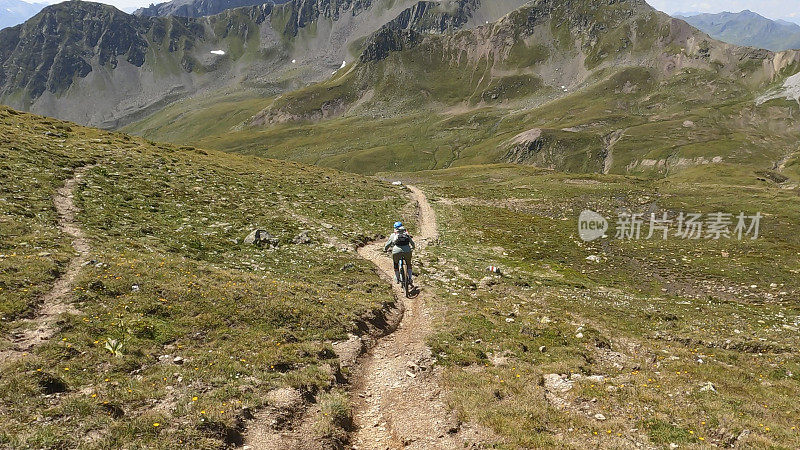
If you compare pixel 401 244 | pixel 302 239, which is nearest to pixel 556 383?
pixel 401 244

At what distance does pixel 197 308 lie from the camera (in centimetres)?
1653

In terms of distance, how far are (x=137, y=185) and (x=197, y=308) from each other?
2645cm

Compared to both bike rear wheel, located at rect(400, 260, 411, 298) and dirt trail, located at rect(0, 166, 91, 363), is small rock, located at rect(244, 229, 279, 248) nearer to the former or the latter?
dirt trail, located at rect(0, 166, 91, 363)

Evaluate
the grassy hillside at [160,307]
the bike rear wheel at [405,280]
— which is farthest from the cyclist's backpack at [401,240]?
the grassy hillside at [160,307]

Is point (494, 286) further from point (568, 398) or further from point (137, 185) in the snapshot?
point (137, 185)

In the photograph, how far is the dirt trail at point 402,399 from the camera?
38.0 ft

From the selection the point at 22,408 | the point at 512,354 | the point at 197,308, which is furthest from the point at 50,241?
the point at 512,354

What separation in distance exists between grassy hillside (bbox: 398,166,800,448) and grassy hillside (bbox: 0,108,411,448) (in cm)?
605

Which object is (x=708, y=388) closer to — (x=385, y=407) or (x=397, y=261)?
(x=385, y=407)

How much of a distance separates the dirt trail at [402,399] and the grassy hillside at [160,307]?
1.64 metres

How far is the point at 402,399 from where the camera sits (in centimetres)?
1369

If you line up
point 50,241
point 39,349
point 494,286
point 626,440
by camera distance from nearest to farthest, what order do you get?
point 626,440 → point 39,349 → point 50,241 → point 494,286

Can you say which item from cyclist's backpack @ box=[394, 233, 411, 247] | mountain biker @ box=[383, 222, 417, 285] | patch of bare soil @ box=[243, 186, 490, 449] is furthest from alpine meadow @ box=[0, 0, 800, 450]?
cyclist's backpack @ box=[394, 233, 411, 247]

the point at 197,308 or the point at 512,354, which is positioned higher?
the point at 197,308
